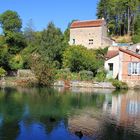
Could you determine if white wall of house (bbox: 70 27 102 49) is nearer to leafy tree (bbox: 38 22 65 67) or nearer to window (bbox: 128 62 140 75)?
leafy tree (bbox: 38 22 65 67)

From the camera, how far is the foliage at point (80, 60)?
179ft

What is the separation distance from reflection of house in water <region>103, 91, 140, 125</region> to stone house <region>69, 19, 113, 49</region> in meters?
28.0

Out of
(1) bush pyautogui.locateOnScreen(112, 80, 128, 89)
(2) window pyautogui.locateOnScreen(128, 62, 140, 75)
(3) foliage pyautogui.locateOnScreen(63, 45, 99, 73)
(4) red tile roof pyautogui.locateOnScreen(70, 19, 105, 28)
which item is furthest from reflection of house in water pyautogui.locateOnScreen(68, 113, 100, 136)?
(4) red tile roof pyautogui.locateOnScreen(70, 19, 105, 28)

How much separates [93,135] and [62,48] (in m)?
40.6

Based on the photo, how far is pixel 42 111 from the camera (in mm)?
28734

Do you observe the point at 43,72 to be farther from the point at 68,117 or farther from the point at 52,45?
Answer: the point at 68,117

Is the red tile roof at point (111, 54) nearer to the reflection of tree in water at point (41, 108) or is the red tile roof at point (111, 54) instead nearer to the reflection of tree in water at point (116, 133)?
the reflection of tree in water at point (41, 108)

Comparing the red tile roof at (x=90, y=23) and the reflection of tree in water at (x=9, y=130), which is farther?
the red tile roof at (x=90, y=23)

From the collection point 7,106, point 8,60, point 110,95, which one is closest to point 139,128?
point 7,106

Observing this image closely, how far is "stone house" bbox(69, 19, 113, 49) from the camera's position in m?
67.7

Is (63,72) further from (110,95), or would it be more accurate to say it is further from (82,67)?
(110,95)

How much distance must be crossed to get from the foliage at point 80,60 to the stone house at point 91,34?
40.3 feet

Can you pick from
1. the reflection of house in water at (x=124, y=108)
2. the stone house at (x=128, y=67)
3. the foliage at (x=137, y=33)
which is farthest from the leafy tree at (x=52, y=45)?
the reflection of house in water at (x=124, y=108)

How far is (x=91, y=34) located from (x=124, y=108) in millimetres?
37571
